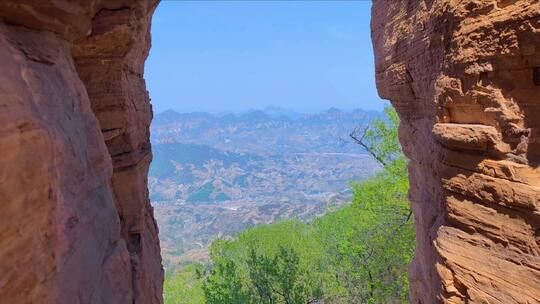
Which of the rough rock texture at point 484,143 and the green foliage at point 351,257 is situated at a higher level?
the rough rock texture at point 484,143

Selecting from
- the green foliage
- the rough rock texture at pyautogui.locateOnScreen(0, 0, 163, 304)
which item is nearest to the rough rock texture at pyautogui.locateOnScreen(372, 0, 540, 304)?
the rough rock texture at pyautogui.locateOnScreen(0, 0, 163, 304)

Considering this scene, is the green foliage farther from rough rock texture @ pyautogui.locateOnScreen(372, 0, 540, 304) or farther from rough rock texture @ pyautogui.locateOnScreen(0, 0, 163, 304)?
rough rock texture @ pyautogui.locateOnScreen(372, 0, 540, 304)

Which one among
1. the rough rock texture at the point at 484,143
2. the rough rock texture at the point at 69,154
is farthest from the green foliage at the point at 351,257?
the rough rock texture at the point at 484,143

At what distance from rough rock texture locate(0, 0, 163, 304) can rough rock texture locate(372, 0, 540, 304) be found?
6.31 meters

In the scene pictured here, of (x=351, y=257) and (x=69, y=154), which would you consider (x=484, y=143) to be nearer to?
(x=69, y=154)

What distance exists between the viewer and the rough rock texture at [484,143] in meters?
5.75

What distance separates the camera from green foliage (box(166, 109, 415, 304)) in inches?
705

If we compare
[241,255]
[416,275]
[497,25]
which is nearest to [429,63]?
[497,25]

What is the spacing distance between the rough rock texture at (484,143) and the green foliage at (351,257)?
9.90 m

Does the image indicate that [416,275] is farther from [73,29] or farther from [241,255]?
[241,255]

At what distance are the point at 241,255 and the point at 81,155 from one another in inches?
645

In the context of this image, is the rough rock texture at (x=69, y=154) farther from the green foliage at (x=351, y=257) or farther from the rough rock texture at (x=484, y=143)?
the green foliage at (x=351, y=257)

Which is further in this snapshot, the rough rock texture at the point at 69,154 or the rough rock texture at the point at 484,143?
the rough rock texture at the point at 484,143

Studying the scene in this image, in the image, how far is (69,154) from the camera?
6766mm
